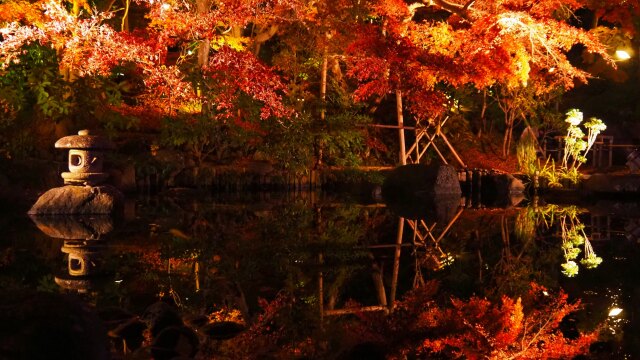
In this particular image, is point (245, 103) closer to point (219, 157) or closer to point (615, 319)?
point (219, 157)

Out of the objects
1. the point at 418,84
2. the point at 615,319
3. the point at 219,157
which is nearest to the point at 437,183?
the point at 418,84

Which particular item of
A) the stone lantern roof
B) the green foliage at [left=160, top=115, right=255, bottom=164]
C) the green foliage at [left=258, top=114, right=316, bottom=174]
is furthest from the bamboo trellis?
the stone lantern roof

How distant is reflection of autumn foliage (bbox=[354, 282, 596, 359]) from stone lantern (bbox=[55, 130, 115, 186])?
751cm

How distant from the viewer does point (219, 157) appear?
18.0m

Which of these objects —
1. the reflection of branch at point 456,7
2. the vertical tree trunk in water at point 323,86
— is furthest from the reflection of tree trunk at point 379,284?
the vertical tree trunk in water at point 323,86

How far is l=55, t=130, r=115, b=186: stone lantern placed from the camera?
11688 millimetres

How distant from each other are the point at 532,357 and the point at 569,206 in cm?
1171

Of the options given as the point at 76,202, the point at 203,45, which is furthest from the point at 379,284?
the point at 203,45

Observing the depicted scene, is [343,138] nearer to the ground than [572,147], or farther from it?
farther from it

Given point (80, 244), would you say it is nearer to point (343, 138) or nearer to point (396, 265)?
point (396, 265)

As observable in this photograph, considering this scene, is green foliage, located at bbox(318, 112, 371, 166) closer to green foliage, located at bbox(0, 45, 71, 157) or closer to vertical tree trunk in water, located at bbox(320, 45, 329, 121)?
vertical tree trunk in water, located at bbox(320, 45, 329, 121)

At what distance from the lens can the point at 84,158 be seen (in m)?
11.8

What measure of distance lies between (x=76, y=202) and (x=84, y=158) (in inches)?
29.9

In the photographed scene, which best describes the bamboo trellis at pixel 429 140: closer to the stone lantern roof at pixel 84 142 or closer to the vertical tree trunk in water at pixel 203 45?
the vertical tree trunk in water at pixel 203 45
